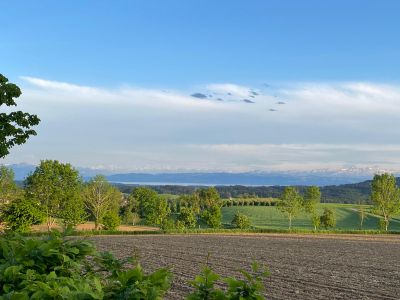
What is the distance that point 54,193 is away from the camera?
7831 cm

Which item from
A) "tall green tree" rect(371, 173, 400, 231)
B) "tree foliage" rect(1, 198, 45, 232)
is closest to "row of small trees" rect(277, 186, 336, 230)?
"tall green tree" rect(371, 173, 400, 231)

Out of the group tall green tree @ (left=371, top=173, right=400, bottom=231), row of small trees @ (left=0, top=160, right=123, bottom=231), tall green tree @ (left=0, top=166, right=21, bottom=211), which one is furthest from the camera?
tall green tree @ (left=371, top=173, right=400, bottom=231)

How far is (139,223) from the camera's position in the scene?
411 feet

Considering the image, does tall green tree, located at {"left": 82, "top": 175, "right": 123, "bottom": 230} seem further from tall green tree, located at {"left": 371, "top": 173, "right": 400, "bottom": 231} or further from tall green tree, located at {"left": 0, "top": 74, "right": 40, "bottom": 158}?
tall green tree, located at {"left": 0, "top": 74, "right": 40, "bottom": 158}

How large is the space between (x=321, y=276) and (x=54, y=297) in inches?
1048

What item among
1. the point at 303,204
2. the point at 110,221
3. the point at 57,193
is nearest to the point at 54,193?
the point at 57,193

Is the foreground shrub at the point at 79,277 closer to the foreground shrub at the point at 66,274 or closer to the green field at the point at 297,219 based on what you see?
the foreground shrub at the point at 66,274

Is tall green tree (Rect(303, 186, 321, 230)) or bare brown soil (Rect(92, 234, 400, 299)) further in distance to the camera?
tall green tree (Rect(303, 186, 321, 230))

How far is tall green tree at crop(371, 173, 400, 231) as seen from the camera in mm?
95312

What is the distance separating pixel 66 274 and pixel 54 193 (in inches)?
3056

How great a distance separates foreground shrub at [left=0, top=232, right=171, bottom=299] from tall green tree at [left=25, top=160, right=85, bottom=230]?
74298 mm

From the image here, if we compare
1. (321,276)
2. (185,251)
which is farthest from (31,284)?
(185,251)

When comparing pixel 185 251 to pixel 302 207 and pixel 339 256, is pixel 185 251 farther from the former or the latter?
pixel 302 207

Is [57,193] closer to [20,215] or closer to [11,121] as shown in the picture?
[20,215]
